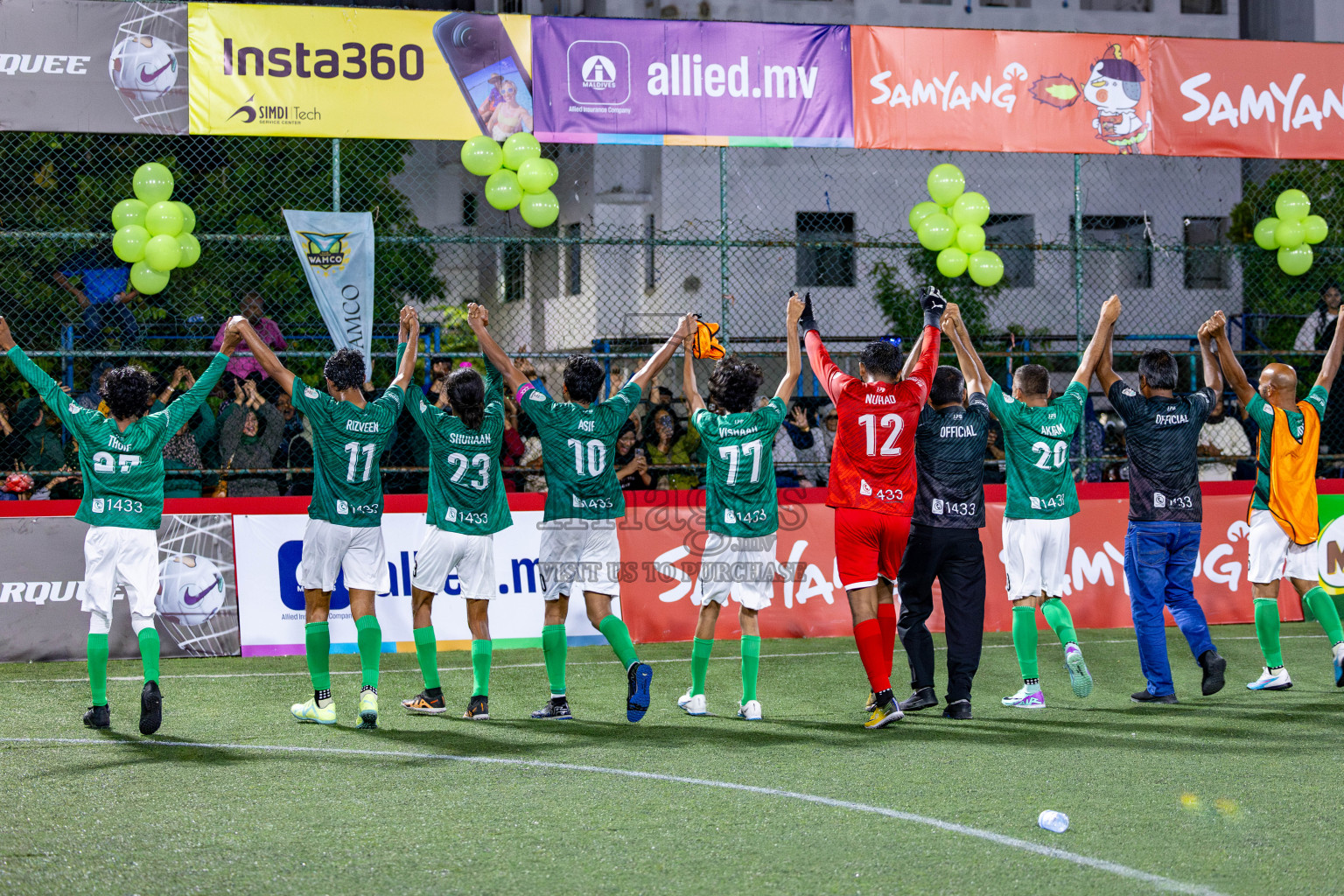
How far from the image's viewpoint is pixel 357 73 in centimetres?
1121

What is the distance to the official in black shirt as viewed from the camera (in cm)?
791

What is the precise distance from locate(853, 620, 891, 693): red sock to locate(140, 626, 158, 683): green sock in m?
4.02

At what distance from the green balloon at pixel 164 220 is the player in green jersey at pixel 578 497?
15.9 feet

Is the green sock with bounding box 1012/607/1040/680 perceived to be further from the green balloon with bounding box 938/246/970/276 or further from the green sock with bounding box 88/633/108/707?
the green sock with bounding box 88/633/108/707

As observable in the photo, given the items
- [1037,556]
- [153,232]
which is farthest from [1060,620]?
[153,232]

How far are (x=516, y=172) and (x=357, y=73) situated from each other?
64.2 inches

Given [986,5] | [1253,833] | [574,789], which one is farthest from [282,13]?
[986,5]

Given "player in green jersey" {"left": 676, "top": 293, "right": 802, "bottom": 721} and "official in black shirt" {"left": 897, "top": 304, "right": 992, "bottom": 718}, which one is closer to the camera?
"player in green jersey" {"left": 676, "top": 293, "right": 802, "bottom": 721}

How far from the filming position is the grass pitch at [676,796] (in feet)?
14.8

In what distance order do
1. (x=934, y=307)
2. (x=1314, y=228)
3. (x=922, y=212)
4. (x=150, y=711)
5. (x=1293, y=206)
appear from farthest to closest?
(x=1314, y=228) < (x=1293, y=206) < (x=922, y=212) < (x=934, y=307) < (x=150, y=711)

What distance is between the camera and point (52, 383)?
7504 mm

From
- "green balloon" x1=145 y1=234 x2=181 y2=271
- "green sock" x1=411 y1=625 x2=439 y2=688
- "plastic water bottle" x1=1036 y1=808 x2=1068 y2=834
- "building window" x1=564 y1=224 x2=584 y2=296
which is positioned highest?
"building window" x1=564 y1=224 x2=584 y2=296

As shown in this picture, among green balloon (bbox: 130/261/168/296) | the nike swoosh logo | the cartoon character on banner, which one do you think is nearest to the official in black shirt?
the cartoon character on banner

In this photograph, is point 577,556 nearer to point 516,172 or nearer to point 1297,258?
point 516,172
